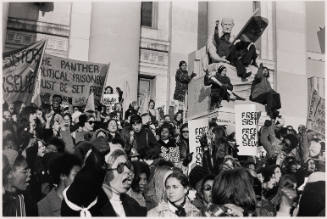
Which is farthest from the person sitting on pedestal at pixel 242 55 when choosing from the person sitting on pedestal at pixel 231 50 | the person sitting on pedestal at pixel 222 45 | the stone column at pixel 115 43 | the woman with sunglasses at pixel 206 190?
the woman with sunglasses at pixel 206 190

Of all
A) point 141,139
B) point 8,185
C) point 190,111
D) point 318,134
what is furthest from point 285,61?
point 8,185

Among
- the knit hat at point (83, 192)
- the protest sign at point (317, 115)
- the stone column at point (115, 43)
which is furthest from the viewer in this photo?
the stone column at point (115, 43)

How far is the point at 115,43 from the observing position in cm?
1247

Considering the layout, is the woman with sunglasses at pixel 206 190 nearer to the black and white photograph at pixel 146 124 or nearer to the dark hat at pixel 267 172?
the black and white photograph at pixel 146 124

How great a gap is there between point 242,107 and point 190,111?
229 centimetres

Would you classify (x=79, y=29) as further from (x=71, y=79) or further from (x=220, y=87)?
(x=220, y=87)

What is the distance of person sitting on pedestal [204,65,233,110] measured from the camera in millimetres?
10531

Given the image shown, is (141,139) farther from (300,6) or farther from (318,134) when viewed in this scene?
(300,6)

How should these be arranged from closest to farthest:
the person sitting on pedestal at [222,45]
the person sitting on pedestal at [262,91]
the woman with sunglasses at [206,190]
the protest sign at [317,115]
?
the woman with sunglasses at [206,190], the protest sign at [317,115], the person sitting on pedestal at [262,91], the person sitting on pedestal at [222,45]

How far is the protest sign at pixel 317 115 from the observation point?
9.87 metres

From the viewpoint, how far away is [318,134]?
988 cm

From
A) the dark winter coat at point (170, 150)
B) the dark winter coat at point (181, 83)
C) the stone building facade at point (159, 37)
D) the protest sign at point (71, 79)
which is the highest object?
the stone building facade at point (159, 37)

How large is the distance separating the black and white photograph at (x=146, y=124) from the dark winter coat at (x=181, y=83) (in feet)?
0.17

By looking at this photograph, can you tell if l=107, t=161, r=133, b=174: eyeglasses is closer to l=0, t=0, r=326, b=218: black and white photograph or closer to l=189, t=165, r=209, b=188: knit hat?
l=0, t=0, r=326, b=218: black and white photograph
